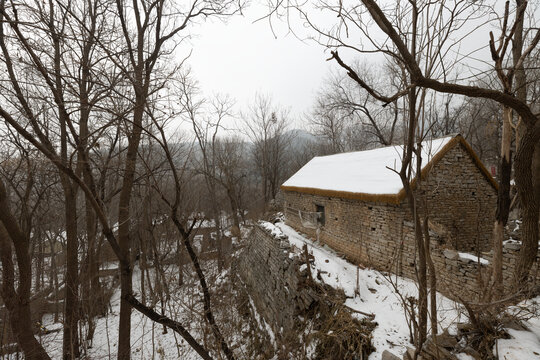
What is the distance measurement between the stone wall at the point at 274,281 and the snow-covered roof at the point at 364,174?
9.27 feet

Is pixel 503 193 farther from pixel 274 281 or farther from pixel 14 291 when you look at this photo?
pixel 14 291

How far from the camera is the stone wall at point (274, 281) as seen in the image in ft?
22.0

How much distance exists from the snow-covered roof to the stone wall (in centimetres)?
282

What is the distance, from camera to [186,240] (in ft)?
14.4

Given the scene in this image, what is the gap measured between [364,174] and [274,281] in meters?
5.01

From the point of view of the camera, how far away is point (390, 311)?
533 cm

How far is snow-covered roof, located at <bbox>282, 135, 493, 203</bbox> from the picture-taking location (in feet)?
22.6

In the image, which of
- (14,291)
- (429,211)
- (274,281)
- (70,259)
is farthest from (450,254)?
(70,259)

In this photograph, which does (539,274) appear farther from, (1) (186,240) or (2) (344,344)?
(1) (186,240)

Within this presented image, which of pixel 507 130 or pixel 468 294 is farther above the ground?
pixel 507 130

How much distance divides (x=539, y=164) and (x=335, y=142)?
21.2 metres

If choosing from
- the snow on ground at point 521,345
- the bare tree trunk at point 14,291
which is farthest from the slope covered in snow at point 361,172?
the bare tree trunk at point 14,291

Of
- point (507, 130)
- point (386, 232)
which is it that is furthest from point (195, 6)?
point (386, 232)

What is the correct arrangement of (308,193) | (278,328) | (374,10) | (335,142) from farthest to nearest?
(335,142) < (308,193) < (278,328) < (374,10)
